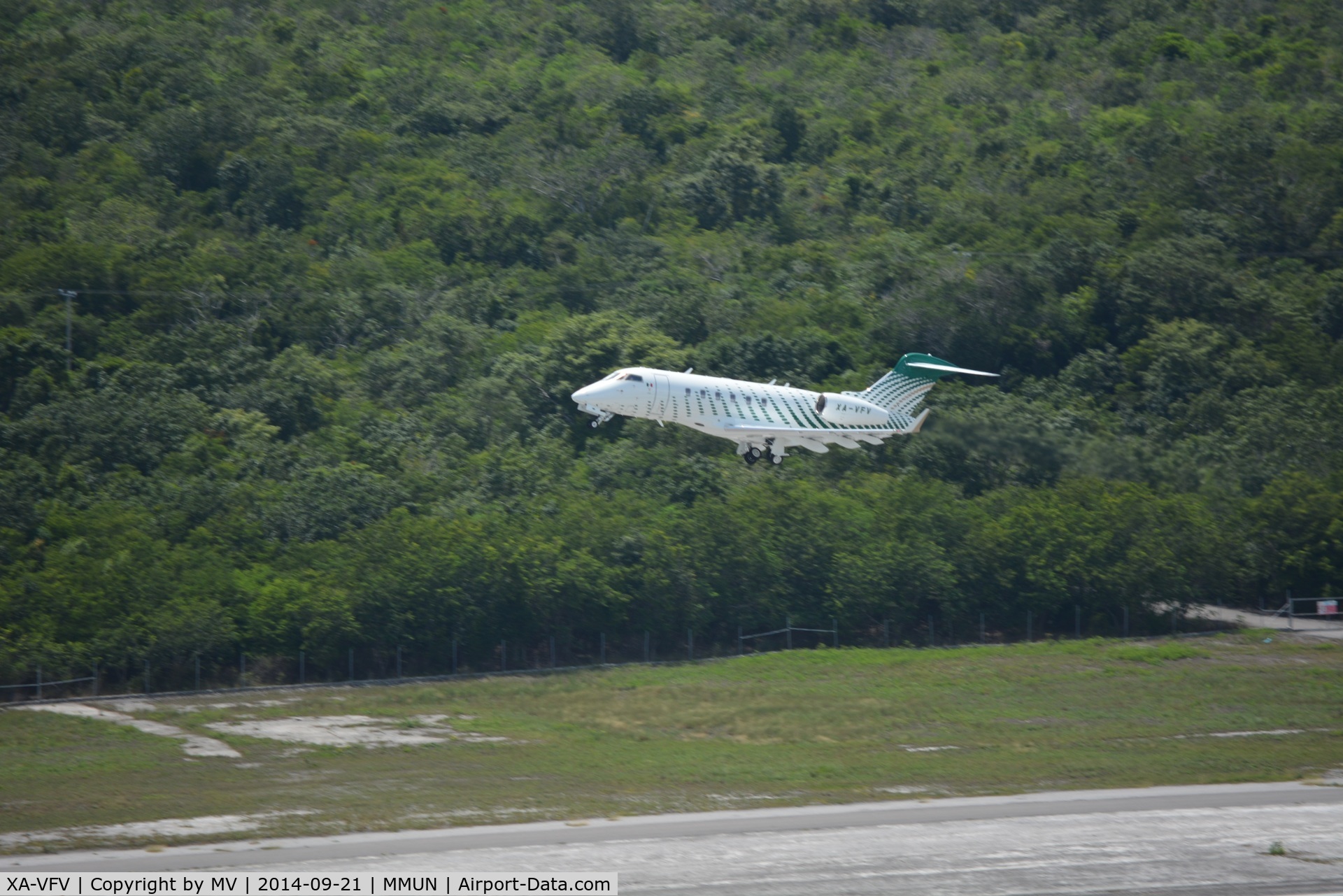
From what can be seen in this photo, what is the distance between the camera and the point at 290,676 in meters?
65.9

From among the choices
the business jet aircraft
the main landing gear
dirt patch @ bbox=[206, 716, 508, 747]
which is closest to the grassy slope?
dirt patch @ bbox=[206, 716, 508, 747]

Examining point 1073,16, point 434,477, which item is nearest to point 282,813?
point 434,477

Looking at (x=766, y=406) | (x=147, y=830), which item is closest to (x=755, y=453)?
(x=766, y=406)

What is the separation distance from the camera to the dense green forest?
241ft

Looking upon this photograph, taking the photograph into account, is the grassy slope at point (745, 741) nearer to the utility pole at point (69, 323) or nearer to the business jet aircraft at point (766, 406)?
the business jet aircraft at point (766, 406)

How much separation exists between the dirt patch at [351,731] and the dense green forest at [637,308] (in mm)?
10564

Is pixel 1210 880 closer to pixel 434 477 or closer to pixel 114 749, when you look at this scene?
pixel 114 749

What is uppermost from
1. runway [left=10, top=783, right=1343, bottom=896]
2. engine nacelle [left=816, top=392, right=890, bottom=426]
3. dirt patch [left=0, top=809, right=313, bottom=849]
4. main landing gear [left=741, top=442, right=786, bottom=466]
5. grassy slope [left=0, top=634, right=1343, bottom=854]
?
engine nacelle [left=816, top=392, right=890, bottom=426]

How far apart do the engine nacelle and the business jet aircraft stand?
28mm

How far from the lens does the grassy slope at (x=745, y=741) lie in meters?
42.2

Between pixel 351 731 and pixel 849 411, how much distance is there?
22495 mm

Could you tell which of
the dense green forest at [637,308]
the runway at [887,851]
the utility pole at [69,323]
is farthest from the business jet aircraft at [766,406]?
the utility pole at [69,323]

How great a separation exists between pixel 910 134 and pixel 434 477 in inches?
2720

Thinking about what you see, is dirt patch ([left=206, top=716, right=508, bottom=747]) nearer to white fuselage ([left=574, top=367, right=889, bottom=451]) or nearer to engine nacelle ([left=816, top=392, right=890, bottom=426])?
white fuselage ([left=574, top=367, right=889, bottom=451])
